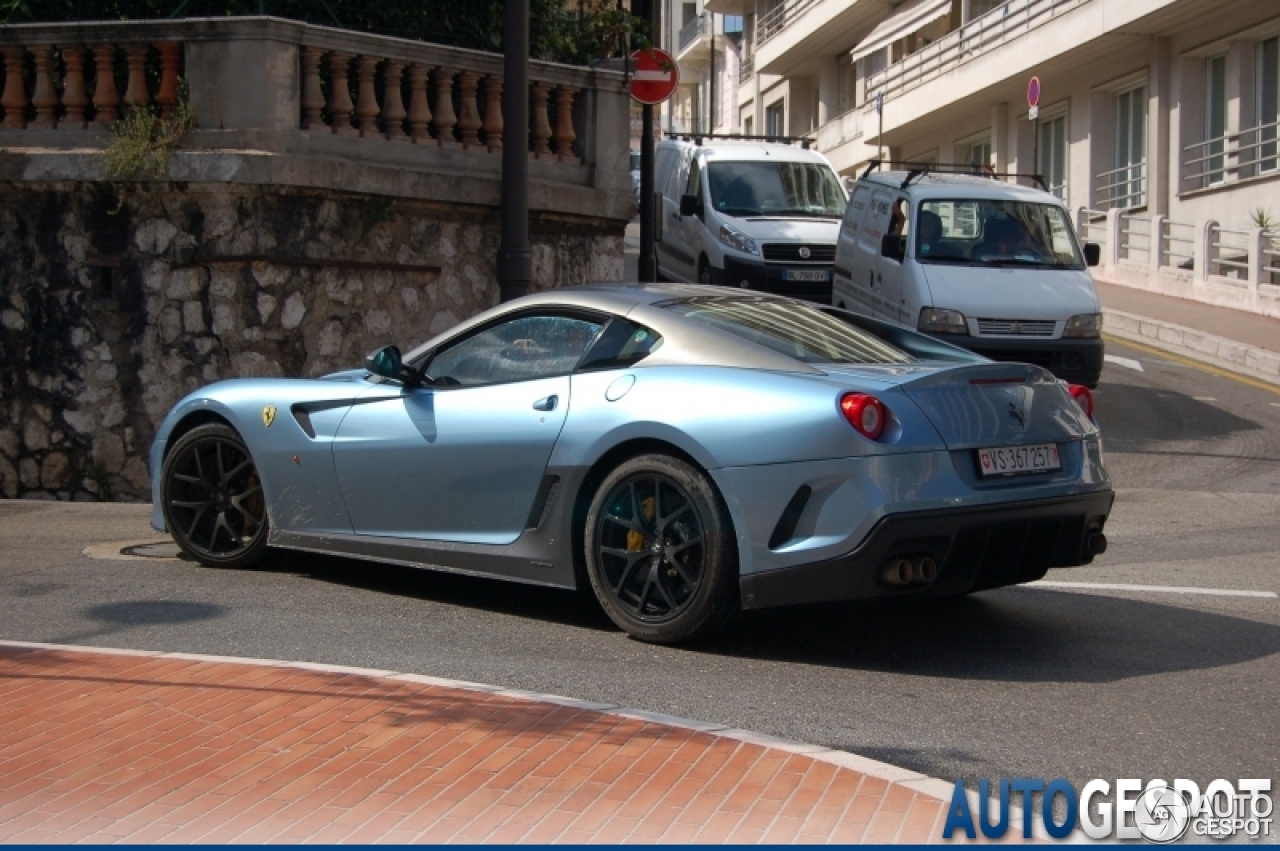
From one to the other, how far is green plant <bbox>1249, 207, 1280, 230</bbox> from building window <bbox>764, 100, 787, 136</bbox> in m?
Result: 32.4

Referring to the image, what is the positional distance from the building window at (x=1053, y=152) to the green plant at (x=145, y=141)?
90.8 feet

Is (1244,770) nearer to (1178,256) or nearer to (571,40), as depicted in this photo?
(571,40)

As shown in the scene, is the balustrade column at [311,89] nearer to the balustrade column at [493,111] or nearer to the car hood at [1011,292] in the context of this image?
the balustrade column at [493,111]

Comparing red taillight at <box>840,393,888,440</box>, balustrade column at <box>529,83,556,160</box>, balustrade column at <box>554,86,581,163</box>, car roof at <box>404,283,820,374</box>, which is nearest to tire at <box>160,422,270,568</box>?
car roof at <box>404,283,820,374</box>

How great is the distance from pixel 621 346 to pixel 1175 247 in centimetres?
2408

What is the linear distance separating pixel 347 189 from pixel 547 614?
5737 mm

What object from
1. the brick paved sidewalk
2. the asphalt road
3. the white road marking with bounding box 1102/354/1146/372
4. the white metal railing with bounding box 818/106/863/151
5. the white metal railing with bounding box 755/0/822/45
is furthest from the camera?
the white metal railing with bounding box 755/0/822/45

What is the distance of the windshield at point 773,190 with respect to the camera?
20.8 meters

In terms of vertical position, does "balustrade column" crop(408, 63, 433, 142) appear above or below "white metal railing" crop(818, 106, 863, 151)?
below

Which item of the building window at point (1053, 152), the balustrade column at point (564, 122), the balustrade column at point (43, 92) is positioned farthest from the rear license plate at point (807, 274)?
the building window at point (1053, 152)

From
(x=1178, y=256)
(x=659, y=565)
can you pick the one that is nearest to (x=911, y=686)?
(x=659, y=565)

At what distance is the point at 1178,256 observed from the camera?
1097 inches

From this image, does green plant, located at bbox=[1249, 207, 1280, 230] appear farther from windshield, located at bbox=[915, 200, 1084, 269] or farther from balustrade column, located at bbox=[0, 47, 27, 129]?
balustrade column, located at bbox=[0, 47, 27, 129]

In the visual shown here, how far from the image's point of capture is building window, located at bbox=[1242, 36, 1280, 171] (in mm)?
27281
